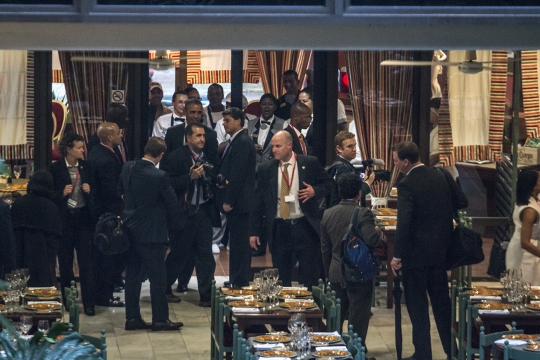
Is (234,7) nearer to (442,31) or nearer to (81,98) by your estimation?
(442,31)

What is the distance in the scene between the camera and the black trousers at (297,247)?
9.18 m

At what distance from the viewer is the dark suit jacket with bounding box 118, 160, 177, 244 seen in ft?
28.2

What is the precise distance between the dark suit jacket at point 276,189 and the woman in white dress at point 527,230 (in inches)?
70.2

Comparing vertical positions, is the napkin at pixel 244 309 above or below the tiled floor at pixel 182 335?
above

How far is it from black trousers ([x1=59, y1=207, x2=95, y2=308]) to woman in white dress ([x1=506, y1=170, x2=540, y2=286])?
12.4ft

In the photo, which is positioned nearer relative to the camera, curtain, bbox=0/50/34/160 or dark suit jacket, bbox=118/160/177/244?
dark suit jacket, bbox=118/160/177/244

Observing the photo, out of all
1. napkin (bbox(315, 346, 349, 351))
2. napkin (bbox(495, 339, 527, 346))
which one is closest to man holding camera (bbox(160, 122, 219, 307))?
napkin (bbox(315, 346, 349, 351))

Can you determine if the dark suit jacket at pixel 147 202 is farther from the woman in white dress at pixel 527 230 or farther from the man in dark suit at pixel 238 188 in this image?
the woman in white dress at pixel 527 230

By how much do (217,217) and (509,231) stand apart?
2.89 m

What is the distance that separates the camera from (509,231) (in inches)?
400

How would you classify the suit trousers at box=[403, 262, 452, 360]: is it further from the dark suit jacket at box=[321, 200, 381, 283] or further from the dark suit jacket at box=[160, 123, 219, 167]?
the dark suit jacket at box=[160, 123, 219, 167]

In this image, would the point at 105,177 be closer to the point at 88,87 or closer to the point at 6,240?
the point at 6,240

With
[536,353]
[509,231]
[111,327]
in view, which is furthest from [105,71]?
[536,353]

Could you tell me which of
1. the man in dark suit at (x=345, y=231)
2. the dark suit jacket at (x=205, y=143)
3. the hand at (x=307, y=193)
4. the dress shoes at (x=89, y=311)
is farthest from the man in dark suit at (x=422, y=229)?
the dress shoes at (x=89, y=311)
